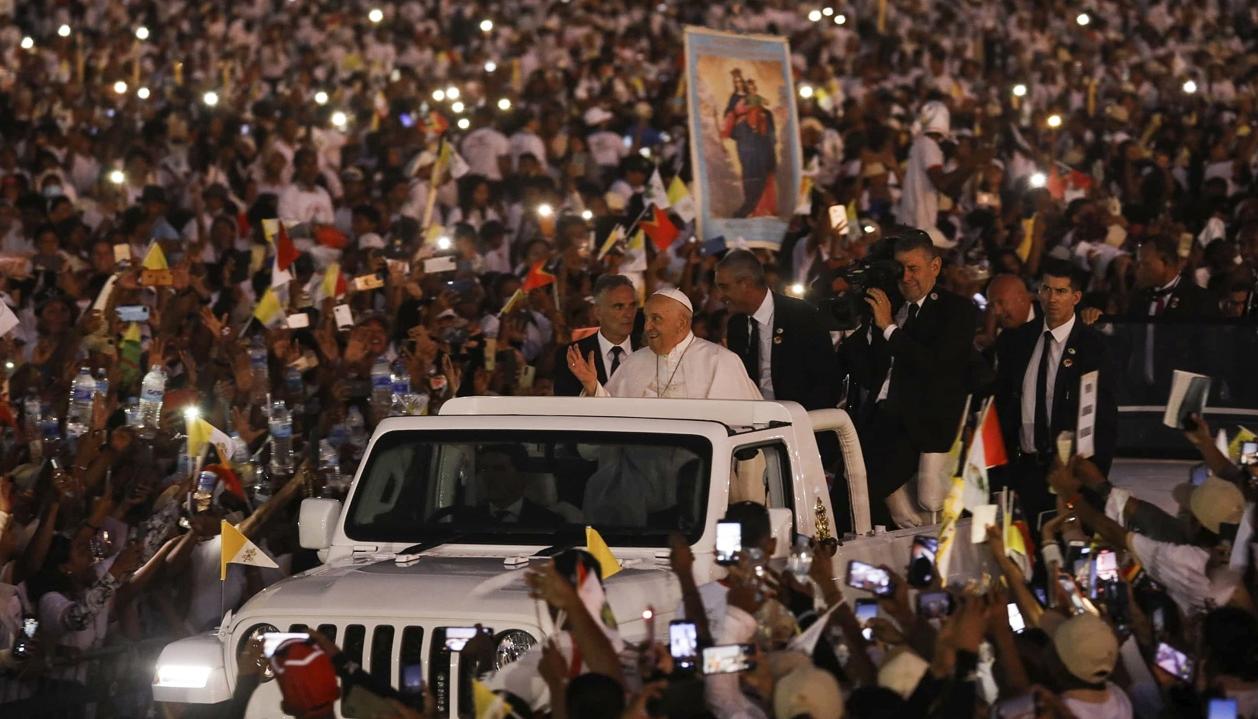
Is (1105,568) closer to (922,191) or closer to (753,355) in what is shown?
(753,355)

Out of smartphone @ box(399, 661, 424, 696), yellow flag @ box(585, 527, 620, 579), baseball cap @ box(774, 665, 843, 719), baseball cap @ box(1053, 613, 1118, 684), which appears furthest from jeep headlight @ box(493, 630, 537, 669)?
baseball cap @ box(1053, 613, 1118, 684)

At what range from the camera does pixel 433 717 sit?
6.76 meters

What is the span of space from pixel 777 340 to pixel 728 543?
3456 millimetres

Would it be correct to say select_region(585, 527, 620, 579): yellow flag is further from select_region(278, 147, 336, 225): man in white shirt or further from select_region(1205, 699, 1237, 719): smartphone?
select_region(278, 147, 336, 225): man in white shirt

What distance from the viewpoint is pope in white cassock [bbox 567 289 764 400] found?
9.96 metres

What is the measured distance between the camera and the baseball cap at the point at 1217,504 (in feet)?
26.6

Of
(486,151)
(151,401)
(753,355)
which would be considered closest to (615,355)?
(753,355)

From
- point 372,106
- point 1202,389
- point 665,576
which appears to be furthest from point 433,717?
point 372,106

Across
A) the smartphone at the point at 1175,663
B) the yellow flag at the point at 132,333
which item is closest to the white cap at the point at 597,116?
the yellow flag at the point at 132,333

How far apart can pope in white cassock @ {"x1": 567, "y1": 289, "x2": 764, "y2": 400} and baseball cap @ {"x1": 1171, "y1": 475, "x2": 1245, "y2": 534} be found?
2411 mm

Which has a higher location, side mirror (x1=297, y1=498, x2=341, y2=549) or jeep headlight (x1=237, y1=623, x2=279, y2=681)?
side mirror (x1=297, y1=498, x2=341, y2=549)

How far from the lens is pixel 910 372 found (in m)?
10.8

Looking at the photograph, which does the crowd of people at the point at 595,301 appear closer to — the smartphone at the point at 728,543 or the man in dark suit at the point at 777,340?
the man in dark suit at the point at 777,340

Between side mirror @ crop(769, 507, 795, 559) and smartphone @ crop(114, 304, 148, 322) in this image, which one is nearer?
side mirror @ crop(769, 507, 795, 559)
